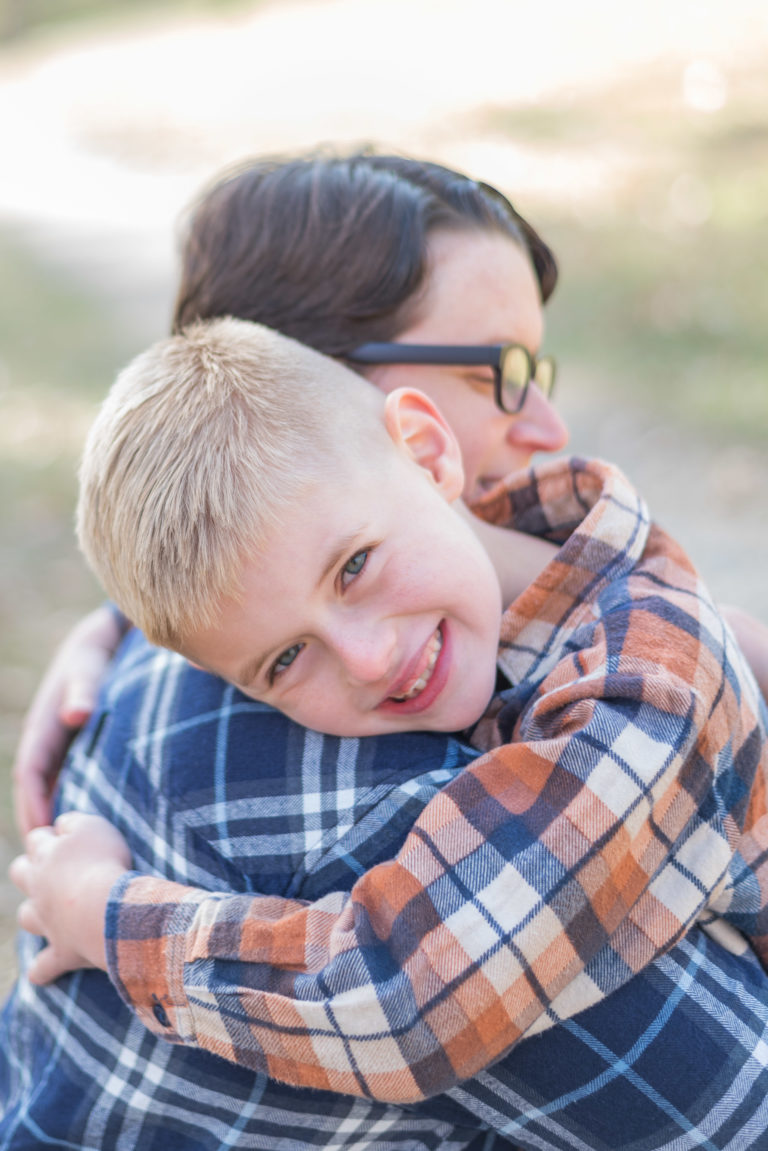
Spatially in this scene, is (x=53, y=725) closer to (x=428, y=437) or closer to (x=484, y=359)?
(x=428, y=437)

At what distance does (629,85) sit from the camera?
38.2 ft

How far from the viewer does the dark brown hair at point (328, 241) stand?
2.38m

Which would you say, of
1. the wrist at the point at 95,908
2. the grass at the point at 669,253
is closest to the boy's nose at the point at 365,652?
the wrist at the point at 95,908

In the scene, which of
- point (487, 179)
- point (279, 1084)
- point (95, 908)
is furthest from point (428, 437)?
point (487, 179)

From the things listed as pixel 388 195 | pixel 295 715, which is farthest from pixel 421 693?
pixel 388 195

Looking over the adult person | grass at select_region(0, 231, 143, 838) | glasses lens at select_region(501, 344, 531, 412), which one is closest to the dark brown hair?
the adult person

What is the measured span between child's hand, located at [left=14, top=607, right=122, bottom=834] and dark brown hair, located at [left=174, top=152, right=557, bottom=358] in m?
0.75

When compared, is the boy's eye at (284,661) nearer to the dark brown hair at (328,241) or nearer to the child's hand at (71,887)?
the child's hand at (71,887)

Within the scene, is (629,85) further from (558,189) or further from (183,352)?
(183,352)

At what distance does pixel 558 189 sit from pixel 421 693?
27.9ft

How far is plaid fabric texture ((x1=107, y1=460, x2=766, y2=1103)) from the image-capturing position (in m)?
1.52

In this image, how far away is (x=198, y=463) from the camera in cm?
185

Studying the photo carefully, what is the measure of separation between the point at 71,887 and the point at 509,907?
76 centimetres

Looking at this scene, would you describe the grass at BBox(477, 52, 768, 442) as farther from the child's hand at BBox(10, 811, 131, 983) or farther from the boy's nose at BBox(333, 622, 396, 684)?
the child's hand at BBox(10, 811, 131, 983)
